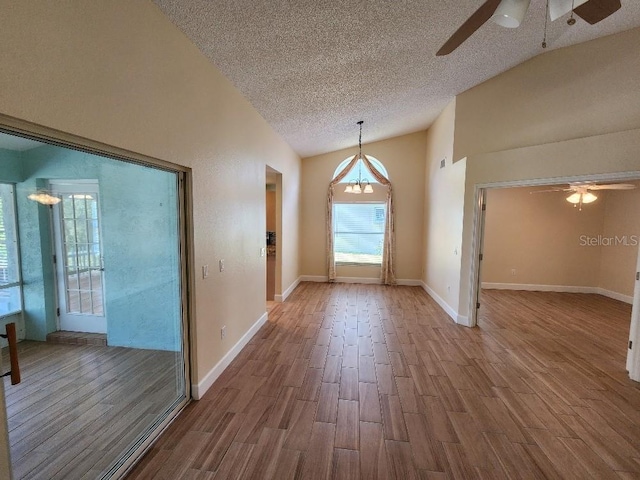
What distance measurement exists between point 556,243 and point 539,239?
13.6 inches

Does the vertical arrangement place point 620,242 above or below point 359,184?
below

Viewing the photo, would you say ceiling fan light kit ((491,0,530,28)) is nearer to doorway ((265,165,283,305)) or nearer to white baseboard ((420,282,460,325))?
doorway ((265,165,283,305))

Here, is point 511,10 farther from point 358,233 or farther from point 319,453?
point 358,233

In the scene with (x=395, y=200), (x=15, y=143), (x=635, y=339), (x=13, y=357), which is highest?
(x=395, y=200)

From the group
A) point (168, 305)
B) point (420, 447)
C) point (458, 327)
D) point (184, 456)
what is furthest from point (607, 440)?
point (168, 305)

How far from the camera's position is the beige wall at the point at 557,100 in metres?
3.16

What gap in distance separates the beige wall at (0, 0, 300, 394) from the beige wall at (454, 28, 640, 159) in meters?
3.20

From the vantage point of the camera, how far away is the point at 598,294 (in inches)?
249

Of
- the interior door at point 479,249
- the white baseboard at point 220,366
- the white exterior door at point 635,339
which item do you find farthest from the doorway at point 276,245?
the white exterior door at point 635,339

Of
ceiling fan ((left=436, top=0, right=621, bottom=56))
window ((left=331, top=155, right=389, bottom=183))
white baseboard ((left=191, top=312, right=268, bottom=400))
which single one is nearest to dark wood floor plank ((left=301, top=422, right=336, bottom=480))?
white baseboard ((left=191, top=312, right=268, bottom=400))

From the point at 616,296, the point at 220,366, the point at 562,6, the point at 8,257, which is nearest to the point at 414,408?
the point at 220,366

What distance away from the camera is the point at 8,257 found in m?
1.61

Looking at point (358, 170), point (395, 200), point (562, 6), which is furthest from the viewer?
point (358, 170)

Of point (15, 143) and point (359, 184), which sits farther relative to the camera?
point (359, 184)
